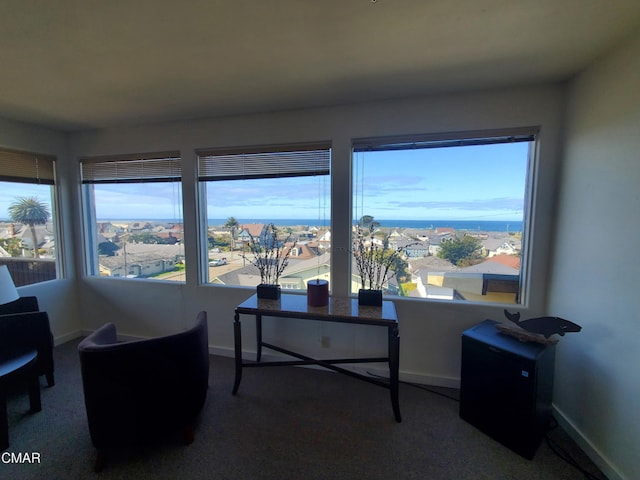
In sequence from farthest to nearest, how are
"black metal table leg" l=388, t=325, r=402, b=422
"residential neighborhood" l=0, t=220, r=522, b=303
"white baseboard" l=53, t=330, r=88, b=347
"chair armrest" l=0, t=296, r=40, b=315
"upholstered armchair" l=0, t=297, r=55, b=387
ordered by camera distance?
"white baseboard" l=53, t=330, r=88, b=347, "chair armrest" l=0, t=296, r=40, b=315, "residential neighborhood" l=0, t=220, r=522, b=303, "upholstered armchair" l=0, t=297, r=55, b=387, "black metal table leg" l=388, t=325, r=402, b=422

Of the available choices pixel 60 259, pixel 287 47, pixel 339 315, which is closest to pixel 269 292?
pixel 339 315

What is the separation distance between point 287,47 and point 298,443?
2439mm

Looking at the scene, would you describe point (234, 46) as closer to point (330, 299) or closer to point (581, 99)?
point (330, 299)

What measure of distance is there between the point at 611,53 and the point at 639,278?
51.2 inches

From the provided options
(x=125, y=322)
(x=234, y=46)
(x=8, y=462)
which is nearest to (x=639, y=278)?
(x=234, y=46)

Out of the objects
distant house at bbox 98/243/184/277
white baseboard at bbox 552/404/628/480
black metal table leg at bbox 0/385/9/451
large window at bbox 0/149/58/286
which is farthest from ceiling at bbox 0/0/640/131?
white baseboard at bbox 552/404/628/480

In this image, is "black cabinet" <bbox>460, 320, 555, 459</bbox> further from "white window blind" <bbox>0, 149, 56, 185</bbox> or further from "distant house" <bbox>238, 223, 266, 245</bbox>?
"white window blind" <bbox>0, 149, 56, 185</bbox>

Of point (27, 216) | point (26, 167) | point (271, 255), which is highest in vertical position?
point (26, 167)

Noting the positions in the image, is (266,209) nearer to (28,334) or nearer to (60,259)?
(28,334)

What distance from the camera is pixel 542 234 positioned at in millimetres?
2041

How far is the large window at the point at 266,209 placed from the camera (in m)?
2.48

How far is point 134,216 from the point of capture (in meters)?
3.00

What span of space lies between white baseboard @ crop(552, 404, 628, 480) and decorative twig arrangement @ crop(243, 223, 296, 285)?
7.91 feet

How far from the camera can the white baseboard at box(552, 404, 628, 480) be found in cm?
148
